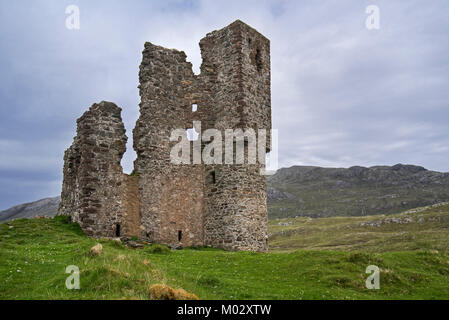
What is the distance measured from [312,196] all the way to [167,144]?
141394 mm

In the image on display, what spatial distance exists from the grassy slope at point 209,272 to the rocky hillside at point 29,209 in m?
99.8

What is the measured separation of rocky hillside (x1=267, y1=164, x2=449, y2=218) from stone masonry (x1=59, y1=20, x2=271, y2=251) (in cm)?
10809

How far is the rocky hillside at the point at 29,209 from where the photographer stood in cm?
11123

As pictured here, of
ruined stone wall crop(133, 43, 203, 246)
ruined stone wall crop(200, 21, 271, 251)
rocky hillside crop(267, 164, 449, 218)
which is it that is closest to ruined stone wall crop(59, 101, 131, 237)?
ruined stone wall crop(133, 43, 203, 246)

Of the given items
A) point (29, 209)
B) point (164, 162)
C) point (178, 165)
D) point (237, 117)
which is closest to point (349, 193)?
point (29, 209)

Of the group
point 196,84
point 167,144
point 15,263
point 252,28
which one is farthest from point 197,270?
point 252,28

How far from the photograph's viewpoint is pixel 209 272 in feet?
51.8

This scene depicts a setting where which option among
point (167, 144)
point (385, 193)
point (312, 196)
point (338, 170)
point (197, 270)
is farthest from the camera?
point (338, 170)

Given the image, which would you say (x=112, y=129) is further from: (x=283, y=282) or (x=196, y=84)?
(x=283, y=282)

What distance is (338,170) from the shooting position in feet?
627

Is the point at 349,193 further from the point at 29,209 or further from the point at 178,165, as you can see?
the point at 178,165

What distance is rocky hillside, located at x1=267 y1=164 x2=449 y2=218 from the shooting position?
132000mm

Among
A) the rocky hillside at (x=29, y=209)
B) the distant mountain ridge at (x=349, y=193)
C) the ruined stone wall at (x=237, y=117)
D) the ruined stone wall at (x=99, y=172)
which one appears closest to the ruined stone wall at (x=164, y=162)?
the ruined stone wall at (x=237, y=117)

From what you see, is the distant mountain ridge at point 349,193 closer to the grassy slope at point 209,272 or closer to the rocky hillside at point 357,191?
the rocky hillside at point 357,191
